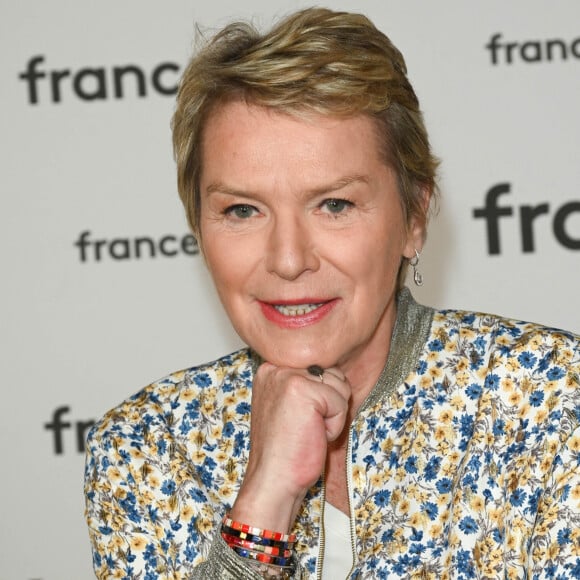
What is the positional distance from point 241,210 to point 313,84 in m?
0.27

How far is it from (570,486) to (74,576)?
1.89 m

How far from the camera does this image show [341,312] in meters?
2.03

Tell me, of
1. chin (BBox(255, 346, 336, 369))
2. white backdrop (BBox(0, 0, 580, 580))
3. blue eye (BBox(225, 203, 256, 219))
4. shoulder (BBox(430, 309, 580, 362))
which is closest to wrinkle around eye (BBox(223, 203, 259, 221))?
blue eye (BBox(225, 203, 256, 219))

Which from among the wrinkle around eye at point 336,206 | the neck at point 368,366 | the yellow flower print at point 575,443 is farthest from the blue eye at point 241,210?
the yellow flower print at point 575,443

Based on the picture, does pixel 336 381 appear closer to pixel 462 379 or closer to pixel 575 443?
pixel 462 379

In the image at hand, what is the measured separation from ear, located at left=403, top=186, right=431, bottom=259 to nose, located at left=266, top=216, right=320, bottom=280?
30 cm

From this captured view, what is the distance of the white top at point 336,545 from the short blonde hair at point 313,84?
0.62 metres

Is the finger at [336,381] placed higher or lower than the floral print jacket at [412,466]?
higher

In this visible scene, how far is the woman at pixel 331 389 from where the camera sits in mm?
1943

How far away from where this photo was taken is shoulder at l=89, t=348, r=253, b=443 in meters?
2.25

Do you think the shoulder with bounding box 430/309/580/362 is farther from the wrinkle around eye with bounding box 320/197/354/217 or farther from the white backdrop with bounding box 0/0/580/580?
the white backdrop with bounding box 0/0/580/580

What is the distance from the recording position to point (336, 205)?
198cm

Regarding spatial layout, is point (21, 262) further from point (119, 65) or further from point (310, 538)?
point (310, 538)

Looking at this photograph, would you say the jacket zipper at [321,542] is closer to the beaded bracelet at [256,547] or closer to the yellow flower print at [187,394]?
the beaded bracelet at [256,547]
